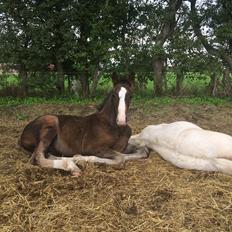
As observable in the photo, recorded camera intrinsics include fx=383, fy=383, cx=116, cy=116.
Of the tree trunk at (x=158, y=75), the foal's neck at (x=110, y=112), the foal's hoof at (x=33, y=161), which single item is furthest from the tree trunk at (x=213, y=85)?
the foal's hoof at (x=33, y=161)

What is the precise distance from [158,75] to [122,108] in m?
9.09

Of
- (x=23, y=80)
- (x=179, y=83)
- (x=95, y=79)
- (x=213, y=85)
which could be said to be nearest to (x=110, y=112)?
(x=95, y=79)

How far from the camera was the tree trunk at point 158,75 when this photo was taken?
13758 mm

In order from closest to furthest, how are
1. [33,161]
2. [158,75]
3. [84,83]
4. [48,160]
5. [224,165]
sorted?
[224,165] < [48,160] < [33,161] < [84,83] < [158,75]

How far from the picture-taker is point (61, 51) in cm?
1327

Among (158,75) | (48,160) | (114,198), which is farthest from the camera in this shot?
(158,75)

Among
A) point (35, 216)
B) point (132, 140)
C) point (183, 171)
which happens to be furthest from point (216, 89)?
point (35, 216)

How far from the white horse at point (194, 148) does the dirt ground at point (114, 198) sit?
0.39 feet

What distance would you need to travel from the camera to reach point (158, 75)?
1394 centimetres

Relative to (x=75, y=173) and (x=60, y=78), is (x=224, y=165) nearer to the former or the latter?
(x=75, y=173)

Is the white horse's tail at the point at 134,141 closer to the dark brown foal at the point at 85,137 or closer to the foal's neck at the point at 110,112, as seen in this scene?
the dark brown foal at the point at 85,137

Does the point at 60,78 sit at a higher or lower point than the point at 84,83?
higher

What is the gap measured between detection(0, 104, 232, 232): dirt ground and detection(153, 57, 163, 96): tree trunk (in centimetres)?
807

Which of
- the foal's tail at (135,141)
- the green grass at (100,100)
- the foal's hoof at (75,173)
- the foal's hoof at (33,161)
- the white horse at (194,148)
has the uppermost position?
the white horse at (194,148)
